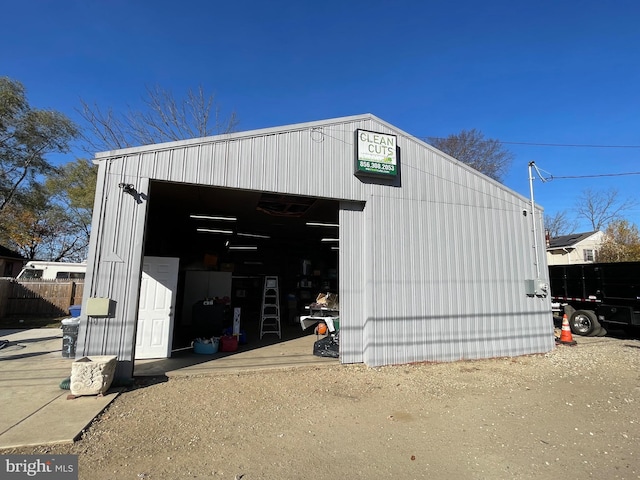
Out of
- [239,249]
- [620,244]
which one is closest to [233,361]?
[239,249]

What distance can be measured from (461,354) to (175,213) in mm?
8366

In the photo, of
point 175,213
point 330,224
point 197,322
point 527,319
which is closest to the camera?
point 527,319

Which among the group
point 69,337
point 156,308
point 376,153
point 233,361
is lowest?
point 233,361

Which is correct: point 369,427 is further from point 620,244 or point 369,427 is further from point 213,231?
point 620,244

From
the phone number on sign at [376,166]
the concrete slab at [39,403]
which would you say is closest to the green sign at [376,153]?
the phone number on sign at [376,166]

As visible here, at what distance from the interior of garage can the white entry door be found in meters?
0.89

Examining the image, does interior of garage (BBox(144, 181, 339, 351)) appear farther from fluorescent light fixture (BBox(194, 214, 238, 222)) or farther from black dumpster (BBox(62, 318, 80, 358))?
black dumpster (BBox(62, 318, 80, 358))

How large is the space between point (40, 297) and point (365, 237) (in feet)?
49.3

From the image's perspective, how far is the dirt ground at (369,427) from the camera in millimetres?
3121

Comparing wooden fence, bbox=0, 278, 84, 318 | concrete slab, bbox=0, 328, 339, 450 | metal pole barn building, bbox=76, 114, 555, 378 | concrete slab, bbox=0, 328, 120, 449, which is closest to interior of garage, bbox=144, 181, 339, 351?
metal pole barn building, bbox=76, 114, 555, 378

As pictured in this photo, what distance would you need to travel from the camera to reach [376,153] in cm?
718

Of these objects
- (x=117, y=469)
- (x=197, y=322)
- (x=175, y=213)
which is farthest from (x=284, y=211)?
(x=117, y=469)

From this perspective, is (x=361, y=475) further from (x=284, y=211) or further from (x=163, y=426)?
(x=284, y=211)

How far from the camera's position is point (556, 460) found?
10.9 feet
